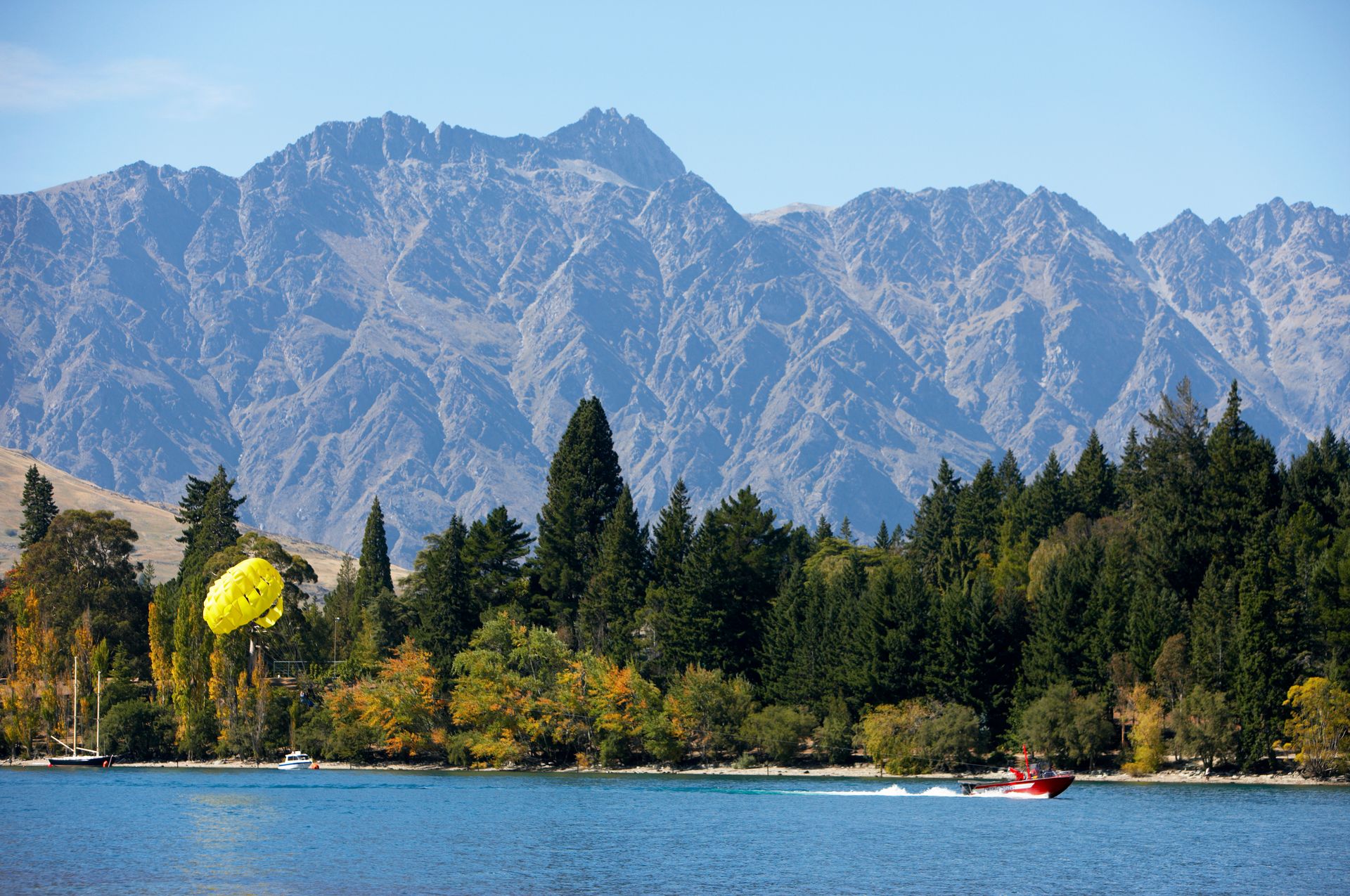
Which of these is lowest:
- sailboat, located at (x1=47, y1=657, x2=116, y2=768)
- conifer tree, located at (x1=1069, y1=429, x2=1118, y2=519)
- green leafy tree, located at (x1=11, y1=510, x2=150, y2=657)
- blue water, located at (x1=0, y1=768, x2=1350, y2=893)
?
blue water, located at (x1=0, y1=768, x2=1350, y2=893)

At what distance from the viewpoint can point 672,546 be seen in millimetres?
149500

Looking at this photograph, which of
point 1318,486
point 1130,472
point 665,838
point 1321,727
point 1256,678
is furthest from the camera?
point 1130,472

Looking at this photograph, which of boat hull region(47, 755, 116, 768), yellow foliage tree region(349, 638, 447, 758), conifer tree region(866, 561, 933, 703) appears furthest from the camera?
boat hull region(47, 755, 116, 768)

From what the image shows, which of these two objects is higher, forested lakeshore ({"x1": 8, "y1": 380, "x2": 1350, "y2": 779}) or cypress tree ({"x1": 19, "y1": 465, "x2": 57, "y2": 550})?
cypress tree ({"x1": 19, "y1": 465, "x2": 57, "y2": 550})

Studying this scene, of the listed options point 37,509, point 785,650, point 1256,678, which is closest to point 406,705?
point 785,650

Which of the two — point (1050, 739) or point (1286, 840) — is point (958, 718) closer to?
point (1050, 739)

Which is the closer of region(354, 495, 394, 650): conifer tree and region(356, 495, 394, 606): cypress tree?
region(354, 495, 394, 650): conifer tree

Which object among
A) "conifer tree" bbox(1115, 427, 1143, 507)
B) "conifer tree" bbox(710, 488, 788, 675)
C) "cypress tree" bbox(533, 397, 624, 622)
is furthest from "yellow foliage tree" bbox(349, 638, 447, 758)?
"conifer tree" bbox(1115, 427, 1143, 507)

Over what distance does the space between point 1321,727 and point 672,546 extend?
59.6m

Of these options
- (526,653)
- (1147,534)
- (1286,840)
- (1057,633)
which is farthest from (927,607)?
(1286,840)

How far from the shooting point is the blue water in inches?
2800

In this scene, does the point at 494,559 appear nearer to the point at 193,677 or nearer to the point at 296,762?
the point at 296,762

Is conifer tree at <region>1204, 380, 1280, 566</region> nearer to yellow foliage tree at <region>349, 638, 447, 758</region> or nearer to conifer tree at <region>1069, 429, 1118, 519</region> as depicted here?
conifer tree at <region>1069, 429, 1118, 519</region>

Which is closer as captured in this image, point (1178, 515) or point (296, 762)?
point (1178, 515)
